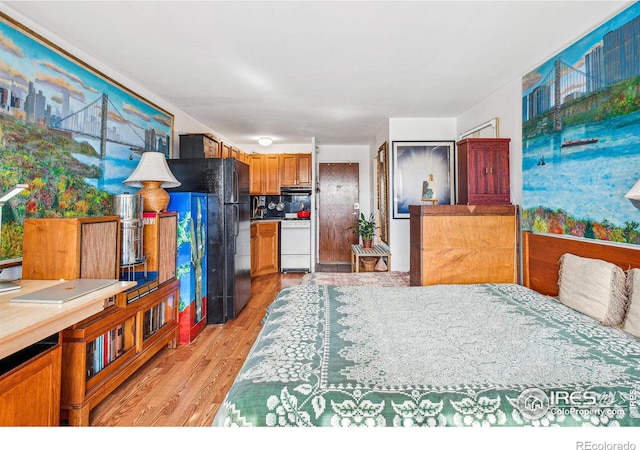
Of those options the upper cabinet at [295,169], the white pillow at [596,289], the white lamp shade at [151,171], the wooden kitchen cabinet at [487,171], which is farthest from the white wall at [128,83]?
the white pillow at [596,289]

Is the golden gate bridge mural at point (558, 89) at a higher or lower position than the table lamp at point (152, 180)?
higher

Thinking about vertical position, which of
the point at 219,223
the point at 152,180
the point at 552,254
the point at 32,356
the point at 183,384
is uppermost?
the point at 152,180

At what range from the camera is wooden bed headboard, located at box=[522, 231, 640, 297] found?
186 cm

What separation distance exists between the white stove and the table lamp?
10.7ft

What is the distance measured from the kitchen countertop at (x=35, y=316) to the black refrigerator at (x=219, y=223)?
1741 millimetres

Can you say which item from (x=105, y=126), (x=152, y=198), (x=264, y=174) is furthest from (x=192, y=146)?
(x=264, y=174)

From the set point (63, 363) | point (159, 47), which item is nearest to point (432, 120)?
point (159, 47)

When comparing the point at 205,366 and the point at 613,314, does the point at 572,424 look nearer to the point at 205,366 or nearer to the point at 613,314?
the point at 613,314

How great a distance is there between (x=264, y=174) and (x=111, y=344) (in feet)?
16.1

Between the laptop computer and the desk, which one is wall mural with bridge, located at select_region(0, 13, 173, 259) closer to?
Result: the laptop computer

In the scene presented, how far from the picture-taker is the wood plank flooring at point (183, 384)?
1889mm

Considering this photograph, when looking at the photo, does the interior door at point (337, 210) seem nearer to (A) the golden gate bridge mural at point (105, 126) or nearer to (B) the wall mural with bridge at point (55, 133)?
(A) the golden gate bridge mural at point (105, 126)

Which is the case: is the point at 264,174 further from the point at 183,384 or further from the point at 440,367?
the point at 440,367

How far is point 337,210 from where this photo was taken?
691 centimetres
